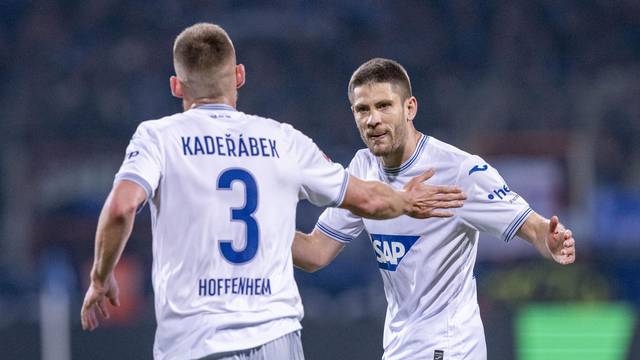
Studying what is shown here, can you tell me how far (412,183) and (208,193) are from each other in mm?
821

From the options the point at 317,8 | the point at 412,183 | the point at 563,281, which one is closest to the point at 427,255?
the point at 412,183

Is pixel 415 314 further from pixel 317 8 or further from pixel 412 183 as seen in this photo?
pixel 317 8

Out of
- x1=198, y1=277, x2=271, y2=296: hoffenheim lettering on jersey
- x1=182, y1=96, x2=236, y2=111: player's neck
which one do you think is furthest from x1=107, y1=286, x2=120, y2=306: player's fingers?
x1=182, y1=96, x2=236, y2=111: player's neck

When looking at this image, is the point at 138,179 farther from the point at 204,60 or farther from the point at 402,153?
the point at 402,153

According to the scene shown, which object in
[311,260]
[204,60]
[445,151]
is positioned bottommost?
[311,260]

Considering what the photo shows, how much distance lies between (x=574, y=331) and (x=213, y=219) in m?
4.32

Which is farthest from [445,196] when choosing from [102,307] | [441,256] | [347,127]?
[347,127]

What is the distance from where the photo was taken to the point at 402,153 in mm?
4465

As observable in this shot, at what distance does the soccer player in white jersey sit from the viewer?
425 cm

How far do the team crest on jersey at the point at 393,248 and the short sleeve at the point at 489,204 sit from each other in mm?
249

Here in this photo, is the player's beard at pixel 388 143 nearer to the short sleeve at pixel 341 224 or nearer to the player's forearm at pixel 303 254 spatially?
the short sleeve at pixel 341 224

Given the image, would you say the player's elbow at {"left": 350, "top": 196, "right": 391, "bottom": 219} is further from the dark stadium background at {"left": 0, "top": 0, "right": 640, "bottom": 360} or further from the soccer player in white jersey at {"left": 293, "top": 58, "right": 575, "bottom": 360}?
the dark stadium background at {"left": 0, "top": 0, "right": 640, "bottom": 360}

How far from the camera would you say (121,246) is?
3258 millimetres

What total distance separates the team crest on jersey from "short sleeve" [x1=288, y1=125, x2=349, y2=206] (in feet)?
2.62
